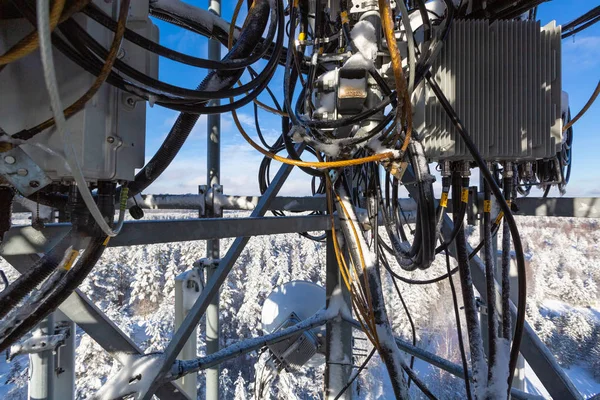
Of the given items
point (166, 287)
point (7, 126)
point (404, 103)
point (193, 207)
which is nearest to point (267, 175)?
point (193, 207)

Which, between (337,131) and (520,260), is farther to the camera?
(337,131)

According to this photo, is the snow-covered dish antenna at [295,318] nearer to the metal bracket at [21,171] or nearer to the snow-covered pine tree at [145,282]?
the metal bracket at [21,171]

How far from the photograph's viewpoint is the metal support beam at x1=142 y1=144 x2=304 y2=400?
3.87ft

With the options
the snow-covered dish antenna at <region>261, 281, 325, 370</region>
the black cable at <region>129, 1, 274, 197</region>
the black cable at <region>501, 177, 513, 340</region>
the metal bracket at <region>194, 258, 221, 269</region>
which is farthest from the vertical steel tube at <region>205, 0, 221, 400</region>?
the black cable at <region>501, 177, 513, 340</region>

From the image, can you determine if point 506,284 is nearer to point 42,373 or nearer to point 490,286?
point 490,286

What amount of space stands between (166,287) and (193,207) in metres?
15.7

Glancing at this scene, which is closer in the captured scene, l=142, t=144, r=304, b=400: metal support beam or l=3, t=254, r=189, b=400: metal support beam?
l=3, t=254, r=189, b=400: metal support beam

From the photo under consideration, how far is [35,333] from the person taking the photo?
4.42ft

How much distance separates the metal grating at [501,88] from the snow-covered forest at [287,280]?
425 inches

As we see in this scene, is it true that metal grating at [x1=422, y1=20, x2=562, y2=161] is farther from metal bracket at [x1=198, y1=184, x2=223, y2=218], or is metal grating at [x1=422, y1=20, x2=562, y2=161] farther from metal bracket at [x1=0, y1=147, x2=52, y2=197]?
metal bracket at [x1=198, y1=184, x2=223, y2=218]

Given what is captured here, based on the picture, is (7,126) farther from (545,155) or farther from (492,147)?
(545,155)

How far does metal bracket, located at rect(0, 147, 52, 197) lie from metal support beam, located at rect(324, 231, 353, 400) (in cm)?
140

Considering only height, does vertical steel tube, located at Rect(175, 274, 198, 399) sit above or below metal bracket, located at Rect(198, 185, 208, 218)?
below

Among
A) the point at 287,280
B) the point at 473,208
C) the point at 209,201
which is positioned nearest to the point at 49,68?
the point at 209,201
